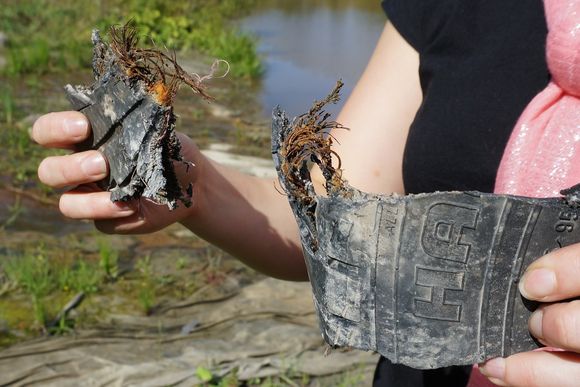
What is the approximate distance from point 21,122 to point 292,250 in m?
4.01

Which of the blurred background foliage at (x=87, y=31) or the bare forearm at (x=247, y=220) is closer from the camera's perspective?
the bare forearm at (x=247, y=220)

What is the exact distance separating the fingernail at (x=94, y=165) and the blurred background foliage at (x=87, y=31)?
18.1ft

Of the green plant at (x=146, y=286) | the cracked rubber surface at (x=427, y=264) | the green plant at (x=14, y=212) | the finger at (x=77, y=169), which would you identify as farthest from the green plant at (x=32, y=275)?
the cracked rubber surface at (x=427, y=264)

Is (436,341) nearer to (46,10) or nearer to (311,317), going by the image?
(311,317)

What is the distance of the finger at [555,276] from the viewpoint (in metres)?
0.80

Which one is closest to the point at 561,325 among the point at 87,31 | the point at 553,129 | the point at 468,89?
the point at 553,129

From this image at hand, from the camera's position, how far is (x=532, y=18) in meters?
1.11

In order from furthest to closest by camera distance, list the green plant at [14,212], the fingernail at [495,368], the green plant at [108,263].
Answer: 1. the green plant at [14,212]
2. the green plant at [108,263]
3. the fingernail at [495,368]

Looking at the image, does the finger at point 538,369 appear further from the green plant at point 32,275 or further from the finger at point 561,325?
the green plant at point 32,275

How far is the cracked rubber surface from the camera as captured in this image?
83 cm

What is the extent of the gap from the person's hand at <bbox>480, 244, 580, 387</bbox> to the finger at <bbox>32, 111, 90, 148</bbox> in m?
0.65

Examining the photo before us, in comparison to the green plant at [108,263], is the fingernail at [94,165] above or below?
above

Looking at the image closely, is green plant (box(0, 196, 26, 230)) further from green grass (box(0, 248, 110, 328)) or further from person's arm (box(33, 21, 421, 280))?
person's arm (box(33, 21, 421, 280))

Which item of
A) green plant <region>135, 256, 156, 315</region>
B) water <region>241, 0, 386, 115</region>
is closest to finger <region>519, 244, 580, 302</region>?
green plant <region>135, 256, 156, 315</region>
